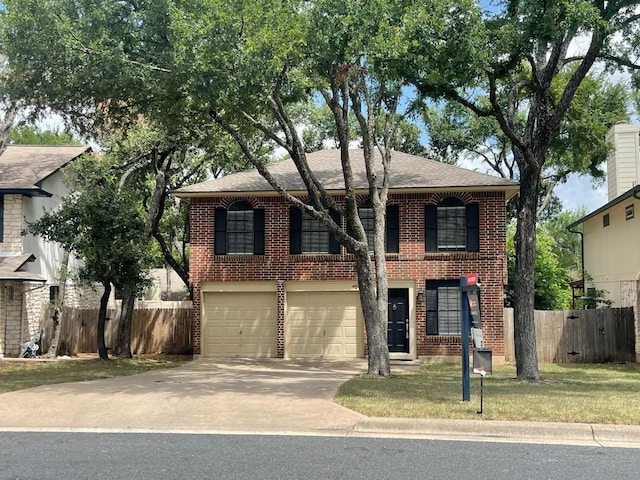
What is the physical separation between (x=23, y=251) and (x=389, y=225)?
11441 mm

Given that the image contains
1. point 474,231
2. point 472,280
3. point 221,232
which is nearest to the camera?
point 472,280

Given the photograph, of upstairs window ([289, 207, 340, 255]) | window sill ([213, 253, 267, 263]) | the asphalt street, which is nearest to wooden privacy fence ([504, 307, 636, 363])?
upstairs window ([289, 207, 340, 255])

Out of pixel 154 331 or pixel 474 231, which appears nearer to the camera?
pixel 474 231

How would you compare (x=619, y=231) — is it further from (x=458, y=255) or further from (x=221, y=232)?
(x=221, y=232)

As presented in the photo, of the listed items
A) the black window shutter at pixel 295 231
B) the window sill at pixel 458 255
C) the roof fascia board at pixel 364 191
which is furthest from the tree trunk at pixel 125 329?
the window sill at pixel 458 255

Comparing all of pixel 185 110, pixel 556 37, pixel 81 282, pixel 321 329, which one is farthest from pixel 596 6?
pixel 81 282

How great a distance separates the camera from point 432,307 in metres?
20.7

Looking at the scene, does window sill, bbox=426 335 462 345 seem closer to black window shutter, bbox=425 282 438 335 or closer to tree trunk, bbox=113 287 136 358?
black window shutter, bbox=425 282 438 335

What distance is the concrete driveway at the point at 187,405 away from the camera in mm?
9938

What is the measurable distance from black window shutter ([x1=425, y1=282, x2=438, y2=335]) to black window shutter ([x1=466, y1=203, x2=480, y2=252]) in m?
1.58

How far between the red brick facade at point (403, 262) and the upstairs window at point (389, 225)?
0.17 m

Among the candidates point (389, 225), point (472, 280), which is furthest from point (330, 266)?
point (472, 280)

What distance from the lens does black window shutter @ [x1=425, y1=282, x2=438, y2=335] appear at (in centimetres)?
2062

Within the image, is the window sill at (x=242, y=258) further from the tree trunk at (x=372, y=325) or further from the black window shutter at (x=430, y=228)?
the tree trunk at (x=372, y=325)
